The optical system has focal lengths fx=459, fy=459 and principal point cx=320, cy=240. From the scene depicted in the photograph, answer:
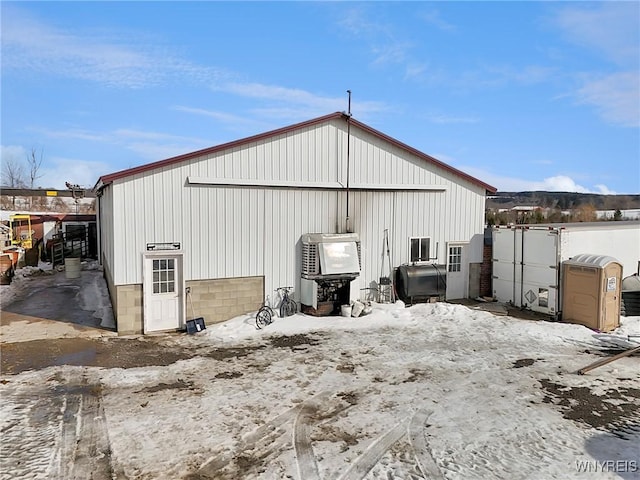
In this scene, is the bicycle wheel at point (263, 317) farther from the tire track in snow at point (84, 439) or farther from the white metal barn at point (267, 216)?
the tire track in snow at point (84, 439)

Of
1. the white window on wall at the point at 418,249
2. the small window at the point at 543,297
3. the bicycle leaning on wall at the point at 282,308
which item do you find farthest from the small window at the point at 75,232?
the small window at the point at 543,297

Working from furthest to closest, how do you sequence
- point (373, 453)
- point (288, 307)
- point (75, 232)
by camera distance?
point (75, 232) → point (288, 307) → point (373, 453)

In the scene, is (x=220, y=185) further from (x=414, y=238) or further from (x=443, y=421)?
(x=443, y=421)

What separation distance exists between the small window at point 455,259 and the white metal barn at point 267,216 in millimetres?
48

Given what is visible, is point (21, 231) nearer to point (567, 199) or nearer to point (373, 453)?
point (373, 453)

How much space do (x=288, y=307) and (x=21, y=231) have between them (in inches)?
785

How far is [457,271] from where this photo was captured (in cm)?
1561

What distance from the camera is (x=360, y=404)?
730cm

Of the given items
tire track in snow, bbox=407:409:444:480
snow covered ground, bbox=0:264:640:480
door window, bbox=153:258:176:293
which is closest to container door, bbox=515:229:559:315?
snow covered ground, bbox=0:264:640:480

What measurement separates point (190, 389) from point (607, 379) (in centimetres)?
752

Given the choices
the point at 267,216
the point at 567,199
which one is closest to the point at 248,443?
the point at 267,216

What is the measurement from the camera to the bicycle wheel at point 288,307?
1282cm

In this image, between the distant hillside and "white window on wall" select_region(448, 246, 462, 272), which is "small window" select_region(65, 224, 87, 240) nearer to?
"white window on wall" select_region(448, 246, 462, 272)

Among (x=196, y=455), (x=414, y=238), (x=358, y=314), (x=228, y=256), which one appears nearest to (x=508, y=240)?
(x=414, y=238)
